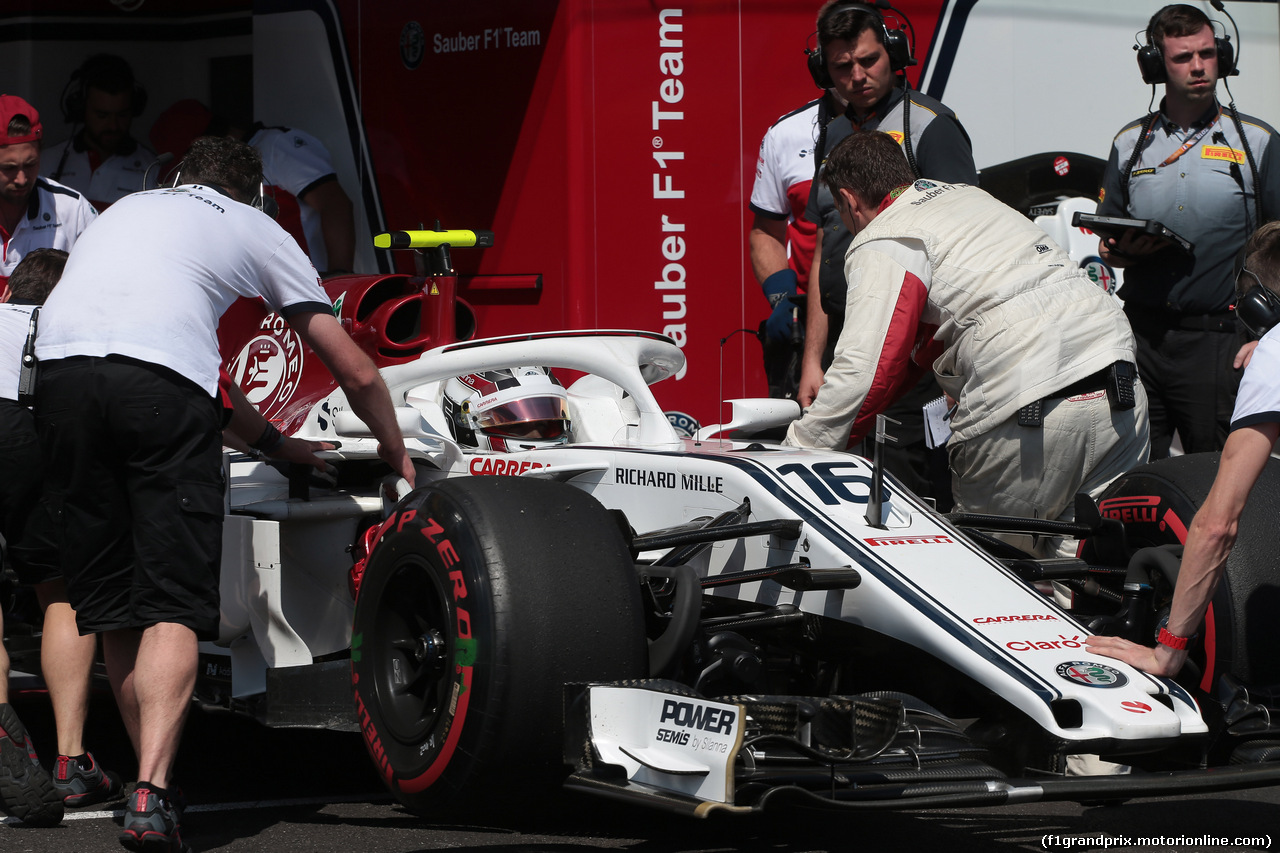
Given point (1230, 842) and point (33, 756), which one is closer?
point (1230, 842)

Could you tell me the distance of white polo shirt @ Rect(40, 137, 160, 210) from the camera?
8.44 metres

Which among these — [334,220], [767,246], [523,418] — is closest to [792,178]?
[767,246]

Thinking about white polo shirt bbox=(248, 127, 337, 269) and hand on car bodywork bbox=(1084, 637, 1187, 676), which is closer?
hand on car bodywork bbox=(1084, 637, 1187, 676)

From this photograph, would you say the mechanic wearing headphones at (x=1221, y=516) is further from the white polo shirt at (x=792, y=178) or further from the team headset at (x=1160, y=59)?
the white polo shirt at (x=792, y=178)

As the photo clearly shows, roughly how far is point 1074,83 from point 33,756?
5.69 m

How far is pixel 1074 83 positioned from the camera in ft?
25.3

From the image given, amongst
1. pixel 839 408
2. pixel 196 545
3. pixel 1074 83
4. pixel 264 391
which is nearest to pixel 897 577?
pixel 839 408

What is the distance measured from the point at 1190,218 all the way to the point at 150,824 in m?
4.00

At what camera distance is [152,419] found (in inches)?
148

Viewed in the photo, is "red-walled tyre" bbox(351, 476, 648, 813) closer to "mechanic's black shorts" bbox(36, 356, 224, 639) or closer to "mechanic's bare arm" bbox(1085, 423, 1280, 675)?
"mechanic's black shorts" bbox(36, 356, 224, 639)

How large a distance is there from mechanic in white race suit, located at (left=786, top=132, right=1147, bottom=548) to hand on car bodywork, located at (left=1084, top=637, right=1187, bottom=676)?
1013mm

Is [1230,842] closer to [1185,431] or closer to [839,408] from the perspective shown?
[839,408]

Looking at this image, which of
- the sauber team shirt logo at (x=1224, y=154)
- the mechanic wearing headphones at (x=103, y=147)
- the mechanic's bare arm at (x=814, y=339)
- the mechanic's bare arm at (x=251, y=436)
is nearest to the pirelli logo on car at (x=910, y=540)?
the mechanic's bare arm at (x=814, y=339)

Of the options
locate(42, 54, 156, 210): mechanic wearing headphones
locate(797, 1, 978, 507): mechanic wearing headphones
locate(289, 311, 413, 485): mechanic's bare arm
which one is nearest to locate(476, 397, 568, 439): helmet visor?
locate(289, 311, 413, 485): mechanic's bare arm
